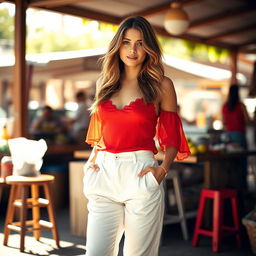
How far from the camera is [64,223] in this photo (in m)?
6.80

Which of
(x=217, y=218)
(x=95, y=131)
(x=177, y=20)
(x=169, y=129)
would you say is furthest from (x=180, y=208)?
(x=169, y=129)

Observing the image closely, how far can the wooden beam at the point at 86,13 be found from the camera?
727 cm

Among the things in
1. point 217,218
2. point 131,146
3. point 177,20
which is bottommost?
point 217,218

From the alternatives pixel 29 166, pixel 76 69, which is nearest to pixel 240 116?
pixel 76 69

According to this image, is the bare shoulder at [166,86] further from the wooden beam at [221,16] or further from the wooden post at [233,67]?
the wooden post at [233,67]

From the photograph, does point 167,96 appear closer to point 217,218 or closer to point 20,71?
point 217,218

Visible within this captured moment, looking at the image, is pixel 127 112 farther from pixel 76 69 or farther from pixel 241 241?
pixel 76 69

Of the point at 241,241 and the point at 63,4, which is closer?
the point at 241,241

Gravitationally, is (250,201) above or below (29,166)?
below

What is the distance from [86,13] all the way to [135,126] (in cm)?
512

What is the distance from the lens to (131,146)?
9.22 ft

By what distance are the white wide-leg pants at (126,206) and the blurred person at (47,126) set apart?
18.9ft

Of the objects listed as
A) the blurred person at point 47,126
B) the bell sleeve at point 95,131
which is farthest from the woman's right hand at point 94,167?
the blurred person at point 47,126

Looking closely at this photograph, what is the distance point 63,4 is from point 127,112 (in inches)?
173
